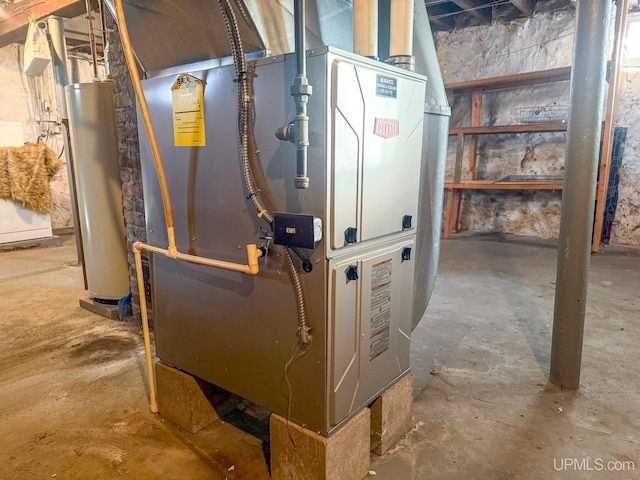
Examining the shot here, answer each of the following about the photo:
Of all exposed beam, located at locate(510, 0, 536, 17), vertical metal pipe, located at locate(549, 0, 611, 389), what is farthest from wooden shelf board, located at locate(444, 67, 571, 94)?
vertical metal pipe, located at locate(549, 0, 611, 389)

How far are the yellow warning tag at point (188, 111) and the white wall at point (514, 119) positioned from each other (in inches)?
205

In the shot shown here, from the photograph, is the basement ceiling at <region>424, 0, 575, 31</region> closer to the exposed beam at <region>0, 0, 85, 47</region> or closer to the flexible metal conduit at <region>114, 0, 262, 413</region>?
the exposed beam at <region>0, 0, 85, 47</region>

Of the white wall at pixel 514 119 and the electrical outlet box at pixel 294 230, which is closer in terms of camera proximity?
the electrical outlet box at pixel 294 230

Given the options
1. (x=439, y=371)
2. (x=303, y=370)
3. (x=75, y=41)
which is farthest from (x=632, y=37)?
(x=75, y=41)

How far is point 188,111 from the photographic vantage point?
4.88 feet

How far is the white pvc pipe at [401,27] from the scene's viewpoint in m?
1.53

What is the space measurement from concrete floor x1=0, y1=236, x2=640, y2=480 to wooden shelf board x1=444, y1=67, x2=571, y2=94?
2.63 meters

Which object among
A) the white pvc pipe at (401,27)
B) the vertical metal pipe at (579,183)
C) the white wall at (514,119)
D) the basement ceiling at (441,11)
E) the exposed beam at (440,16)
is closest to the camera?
the white pvc pipe at (401,27)

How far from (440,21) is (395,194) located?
17.5 ft

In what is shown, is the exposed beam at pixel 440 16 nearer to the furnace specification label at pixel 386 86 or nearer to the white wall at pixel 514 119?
the white wall at pixel 514 119

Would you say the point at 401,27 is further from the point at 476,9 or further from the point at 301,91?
the point at 476,9

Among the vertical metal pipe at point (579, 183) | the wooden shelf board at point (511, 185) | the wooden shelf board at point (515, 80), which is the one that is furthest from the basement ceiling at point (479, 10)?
the vertical metal pipe at point (579, 183)

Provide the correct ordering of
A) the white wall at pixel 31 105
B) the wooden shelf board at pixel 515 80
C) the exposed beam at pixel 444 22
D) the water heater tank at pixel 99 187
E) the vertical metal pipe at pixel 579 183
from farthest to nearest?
1. the white wall at pixel 31 105
2. the exposed beam at pixel 444 22
3. the wooden shelf board at pixel 515 80
4. the water heater tank at pixel 99 187
5. the vertical metal pipe at pixel 579 183

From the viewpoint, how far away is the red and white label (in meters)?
1.33
